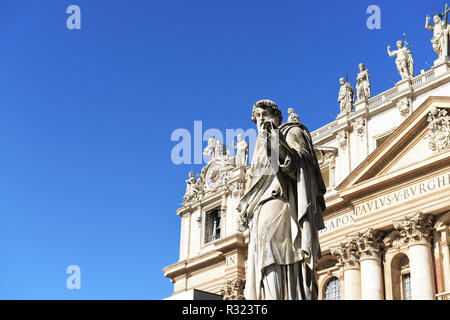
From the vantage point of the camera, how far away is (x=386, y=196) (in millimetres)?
26625

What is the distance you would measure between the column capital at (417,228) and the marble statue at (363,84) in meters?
6.76

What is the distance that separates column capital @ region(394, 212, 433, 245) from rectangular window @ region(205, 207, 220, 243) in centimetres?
1227

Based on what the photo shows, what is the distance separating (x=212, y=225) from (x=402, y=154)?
12.5m

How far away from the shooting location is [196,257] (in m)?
34.7

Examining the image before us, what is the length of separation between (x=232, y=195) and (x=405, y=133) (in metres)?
10.9

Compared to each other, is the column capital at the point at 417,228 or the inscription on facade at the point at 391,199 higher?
the inscription on facade at the point at 391,199

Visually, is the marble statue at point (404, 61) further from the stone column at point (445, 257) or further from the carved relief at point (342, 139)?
the stone column at point (445, 257)

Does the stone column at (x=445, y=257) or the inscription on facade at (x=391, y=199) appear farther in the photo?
the inscription on facade at (x=391, y=199)

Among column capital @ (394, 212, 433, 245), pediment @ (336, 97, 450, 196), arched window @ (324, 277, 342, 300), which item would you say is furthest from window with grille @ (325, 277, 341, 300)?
column capital @ (394, 212, 433, 245)

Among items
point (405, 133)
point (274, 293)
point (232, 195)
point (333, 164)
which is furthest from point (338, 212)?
point (274, 293)

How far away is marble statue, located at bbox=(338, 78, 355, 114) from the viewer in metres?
30.3

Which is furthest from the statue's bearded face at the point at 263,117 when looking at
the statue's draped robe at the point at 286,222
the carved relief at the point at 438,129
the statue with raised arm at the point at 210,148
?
the statue with raised arm at the point at 210,148

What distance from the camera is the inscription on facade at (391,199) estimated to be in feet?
82.0
